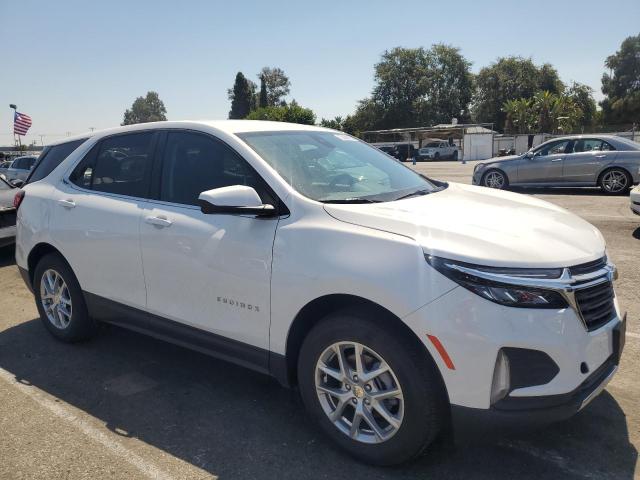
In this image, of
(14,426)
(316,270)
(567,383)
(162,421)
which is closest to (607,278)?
(567,383)

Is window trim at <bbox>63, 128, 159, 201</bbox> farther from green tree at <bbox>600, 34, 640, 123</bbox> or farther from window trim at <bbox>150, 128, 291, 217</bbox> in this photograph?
green tree at <bbox>600, 34, 640, 123</bbox>

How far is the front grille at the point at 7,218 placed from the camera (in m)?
7.81

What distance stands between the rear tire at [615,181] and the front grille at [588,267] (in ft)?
38.7

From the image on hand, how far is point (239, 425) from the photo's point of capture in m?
3.18

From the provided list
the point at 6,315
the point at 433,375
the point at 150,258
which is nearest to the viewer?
the point at 433,375

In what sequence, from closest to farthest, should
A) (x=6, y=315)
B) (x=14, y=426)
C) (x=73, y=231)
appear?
(x=14, y=426), (x=73, y=231), (x=6, y=315)

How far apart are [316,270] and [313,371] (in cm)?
55

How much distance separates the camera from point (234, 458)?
2844 mm

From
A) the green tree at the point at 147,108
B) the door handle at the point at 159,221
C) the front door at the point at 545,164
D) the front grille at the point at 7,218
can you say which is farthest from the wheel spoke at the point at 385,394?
the green tree at the point at 147,108

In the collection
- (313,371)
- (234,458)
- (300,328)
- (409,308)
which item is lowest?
(234,458)

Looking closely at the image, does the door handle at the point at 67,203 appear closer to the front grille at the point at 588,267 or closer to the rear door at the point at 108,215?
the rear door at the point at 108,215

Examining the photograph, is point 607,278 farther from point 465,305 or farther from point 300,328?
point 300,328

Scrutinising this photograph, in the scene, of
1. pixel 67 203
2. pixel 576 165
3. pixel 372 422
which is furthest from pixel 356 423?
pixel 576 165

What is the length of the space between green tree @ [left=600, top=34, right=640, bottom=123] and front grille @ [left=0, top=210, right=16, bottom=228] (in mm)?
76827
